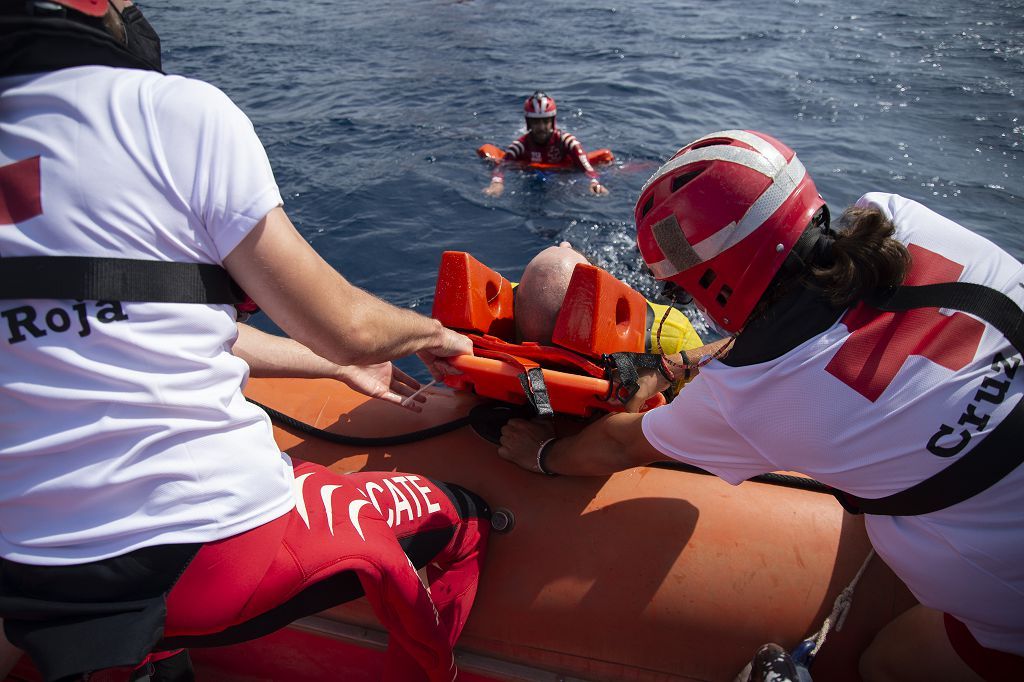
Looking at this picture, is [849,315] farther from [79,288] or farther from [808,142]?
[808,142]

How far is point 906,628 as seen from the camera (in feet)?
6.20

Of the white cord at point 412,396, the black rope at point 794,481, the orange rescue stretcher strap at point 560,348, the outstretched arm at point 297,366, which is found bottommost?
the black rope at point 794,481

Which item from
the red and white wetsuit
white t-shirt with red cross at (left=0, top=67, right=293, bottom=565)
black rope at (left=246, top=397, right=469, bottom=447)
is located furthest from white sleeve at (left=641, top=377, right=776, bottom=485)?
the red and white wetsuit

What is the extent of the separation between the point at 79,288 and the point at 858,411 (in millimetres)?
1612

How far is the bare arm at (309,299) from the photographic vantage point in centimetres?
126

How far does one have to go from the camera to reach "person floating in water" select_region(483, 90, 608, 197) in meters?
7.64

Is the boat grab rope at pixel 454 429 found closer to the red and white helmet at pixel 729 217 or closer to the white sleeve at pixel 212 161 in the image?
the red and white helmet at pixel 729 217

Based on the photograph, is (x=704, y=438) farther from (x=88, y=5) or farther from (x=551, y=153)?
(x=551, y=153)

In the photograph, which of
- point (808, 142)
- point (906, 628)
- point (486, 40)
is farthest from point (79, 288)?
point (486, 40)

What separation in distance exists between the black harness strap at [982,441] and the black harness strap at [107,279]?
4.88 ft

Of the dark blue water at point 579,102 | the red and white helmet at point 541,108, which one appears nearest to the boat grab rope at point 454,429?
the dark blue water at point 579,102

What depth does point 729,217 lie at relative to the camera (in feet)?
5.49

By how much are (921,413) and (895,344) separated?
16 centimetres

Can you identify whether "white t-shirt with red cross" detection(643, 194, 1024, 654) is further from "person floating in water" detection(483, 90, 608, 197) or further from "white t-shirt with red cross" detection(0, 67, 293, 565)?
"person floating in water" detection(483, 90, 608, 197)
